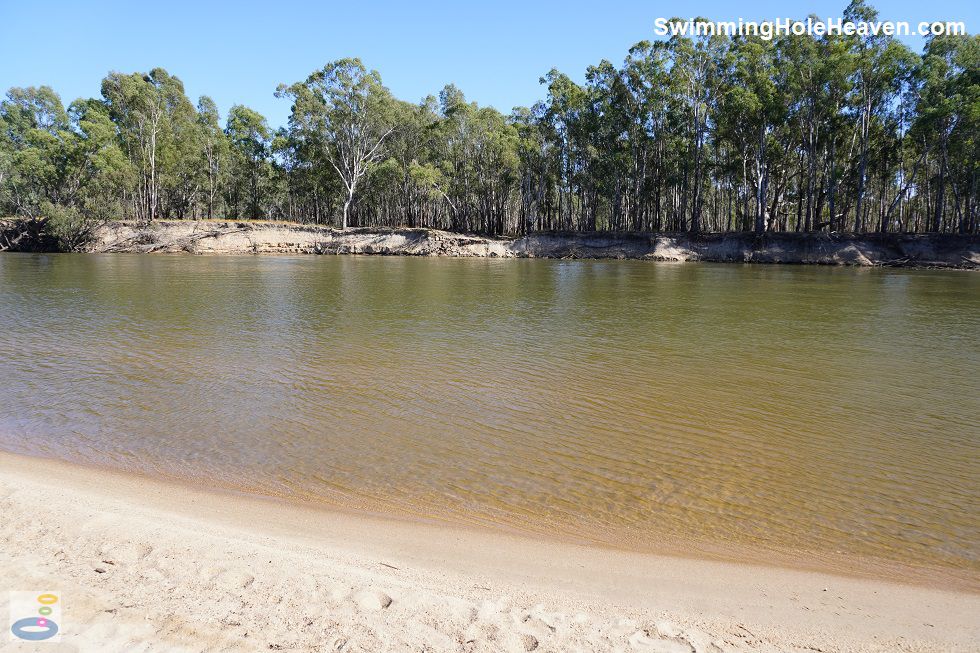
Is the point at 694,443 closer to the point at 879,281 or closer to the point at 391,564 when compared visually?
the point at 391,564

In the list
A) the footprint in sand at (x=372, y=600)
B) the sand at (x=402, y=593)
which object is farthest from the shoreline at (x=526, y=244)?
the footprint in sand at (x=372, y=600)

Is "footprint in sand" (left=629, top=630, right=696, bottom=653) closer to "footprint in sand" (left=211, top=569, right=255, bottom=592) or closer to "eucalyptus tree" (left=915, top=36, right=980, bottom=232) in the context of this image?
"footprint in sand" (left=211, top=569, right=255, bottom=592)

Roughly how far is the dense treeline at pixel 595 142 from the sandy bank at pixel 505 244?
8.13 feet

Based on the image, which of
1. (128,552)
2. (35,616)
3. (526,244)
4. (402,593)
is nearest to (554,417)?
(402,593)

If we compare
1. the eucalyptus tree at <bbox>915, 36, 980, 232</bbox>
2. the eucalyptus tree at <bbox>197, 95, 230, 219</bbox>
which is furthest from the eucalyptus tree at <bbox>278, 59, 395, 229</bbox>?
the eucalyptus tree at <bbox>915, 36, 980, 232</bbox>

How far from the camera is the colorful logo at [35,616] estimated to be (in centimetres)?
292

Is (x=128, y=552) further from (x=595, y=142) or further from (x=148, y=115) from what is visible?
(x=148, y=115)

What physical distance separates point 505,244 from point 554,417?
50637 mm

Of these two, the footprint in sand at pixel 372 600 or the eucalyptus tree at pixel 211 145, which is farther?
the eucalyptus tree at pixel 211 145

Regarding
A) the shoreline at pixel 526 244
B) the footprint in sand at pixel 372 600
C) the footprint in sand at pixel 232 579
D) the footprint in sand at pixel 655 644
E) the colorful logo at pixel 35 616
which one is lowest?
the footprint in sand at pixel 655 644

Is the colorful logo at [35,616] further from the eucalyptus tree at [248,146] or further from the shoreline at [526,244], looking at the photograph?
the eucalyptus tree at [248,146]

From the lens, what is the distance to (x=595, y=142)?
5700 cm

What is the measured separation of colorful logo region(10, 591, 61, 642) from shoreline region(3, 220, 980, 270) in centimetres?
5120

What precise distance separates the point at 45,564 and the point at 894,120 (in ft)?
187
